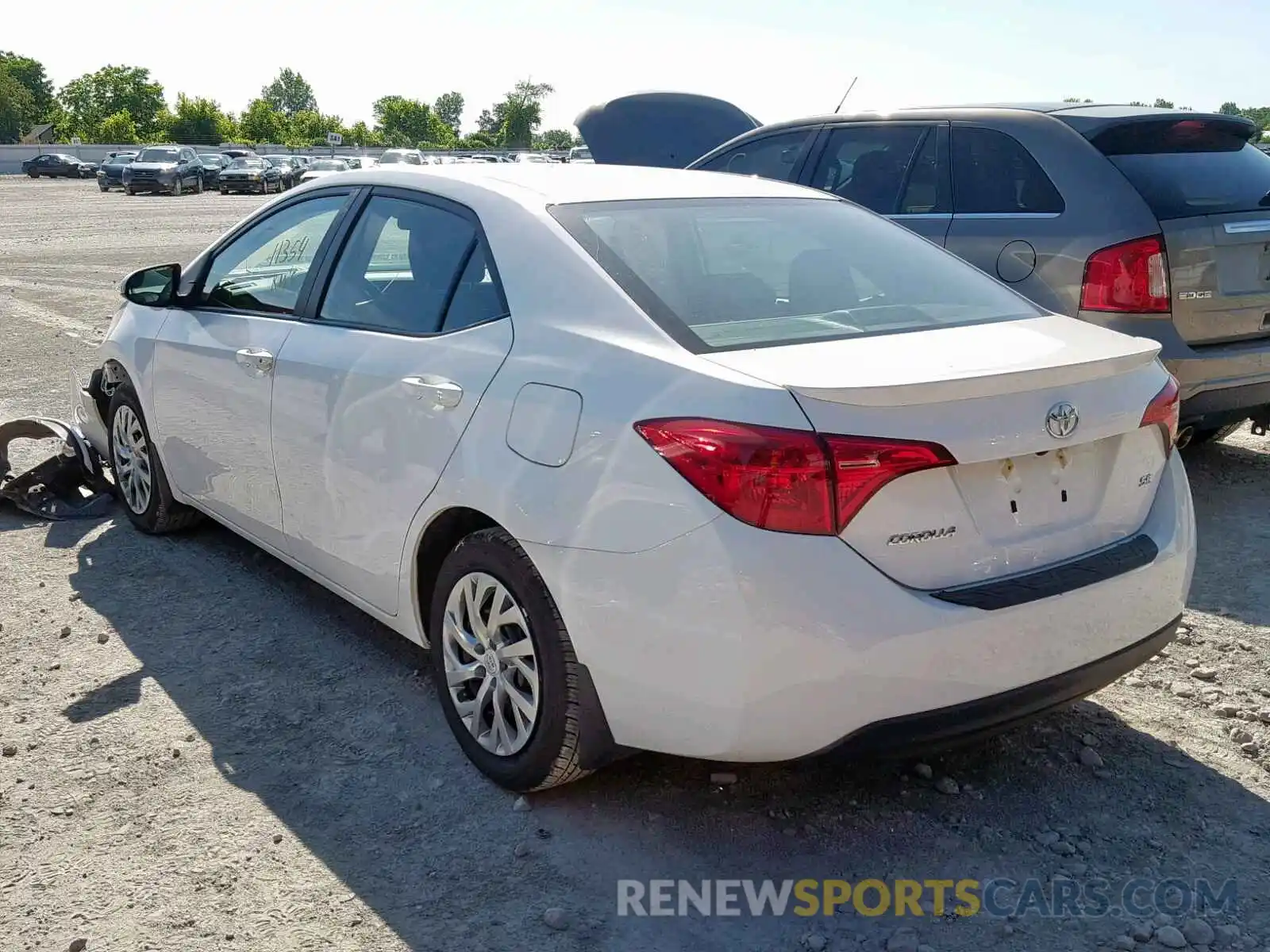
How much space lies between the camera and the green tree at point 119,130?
107688 mm

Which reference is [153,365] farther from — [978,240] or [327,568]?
[978,240]

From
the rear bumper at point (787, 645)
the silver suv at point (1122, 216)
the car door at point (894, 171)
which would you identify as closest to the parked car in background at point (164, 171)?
the car door at point (894, 171)

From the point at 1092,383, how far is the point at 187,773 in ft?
8.71

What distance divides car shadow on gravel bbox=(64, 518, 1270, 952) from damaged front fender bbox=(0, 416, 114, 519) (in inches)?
85.7

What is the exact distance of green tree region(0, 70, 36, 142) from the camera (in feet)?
356

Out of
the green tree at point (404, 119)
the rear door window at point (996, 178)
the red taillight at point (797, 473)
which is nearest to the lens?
the red taillight at point (797, 473)

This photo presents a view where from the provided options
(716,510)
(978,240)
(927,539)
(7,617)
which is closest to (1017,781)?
(927,539)

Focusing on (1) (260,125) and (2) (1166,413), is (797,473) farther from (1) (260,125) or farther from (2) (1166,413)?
(1) (260,125)

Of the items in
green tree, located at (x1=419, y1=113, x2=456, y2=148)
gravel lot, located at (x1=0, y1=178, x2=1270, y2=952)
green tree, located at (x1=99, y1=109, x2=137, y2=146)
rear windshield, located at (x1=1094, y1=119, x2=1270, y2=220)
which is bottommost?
gravel lot, located at (x1=0, y1=178, x2=1270, y2=952)

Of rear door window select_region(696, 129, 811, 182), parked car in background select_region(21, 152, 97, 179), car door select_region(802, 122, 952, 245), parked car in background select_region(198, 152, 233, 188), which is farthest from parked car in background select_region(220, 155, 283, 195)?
car door select_region(802, 122, 952, 245)

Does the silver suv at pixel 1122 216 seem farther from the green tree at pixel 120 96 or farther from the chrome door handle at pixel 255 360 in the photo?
the green tree at pixel 120 96

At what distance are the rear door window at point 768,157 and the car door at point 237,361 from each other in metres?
3.04

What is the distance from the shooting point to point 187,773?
3383 millimetres

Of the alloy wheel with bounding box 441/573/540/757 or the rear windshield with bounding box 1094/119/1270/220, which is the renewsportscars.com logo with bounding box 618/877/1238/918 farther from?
the rear windshield with bounding box 1094/119/1270/220
